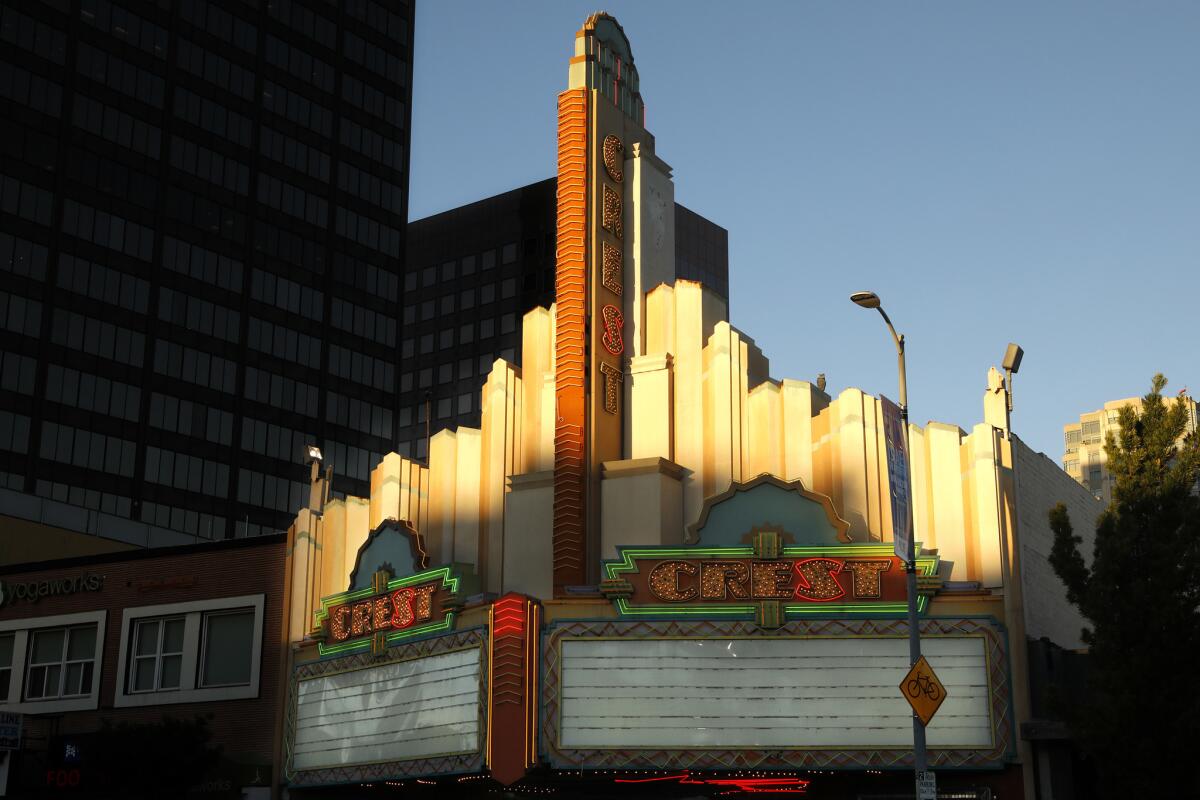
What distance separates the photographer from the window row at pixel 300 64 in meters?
120

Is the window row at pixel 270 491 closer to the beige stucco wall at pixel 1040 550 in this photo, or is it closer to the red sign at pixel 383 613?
the red sign at pixel 383 613

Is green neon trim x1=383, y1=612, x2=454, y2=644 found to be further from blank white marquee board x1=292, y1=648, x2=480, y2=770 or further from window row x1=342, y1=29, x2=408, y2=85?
window row x1=342, y1=29, x2=408, y2=85

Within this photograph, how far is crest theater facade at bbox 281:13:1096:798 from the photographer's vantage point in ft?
102

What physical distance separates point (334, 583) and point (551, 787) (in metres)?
8.78

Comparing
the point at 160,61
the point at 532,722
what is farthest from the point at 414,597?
the point at 160,61

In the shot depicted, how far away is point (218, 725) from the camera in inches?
1564

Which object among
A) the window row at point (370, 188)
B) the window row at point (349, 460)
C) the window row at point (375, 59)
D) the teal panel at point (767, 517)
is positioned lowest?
the teal panel at point (767, 517)

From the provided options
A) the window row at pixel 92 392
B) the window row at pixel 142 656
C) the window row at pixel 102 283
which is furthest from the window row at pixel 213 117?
the window row at pixel 142 656

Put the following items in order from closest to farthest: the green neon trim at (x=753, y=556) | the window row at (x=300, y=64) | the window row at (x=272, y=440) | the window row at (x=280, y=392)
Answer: the green neon trim at (x=753, y=556), the window row at (x=272, y=440), the window row at (x=280, y=392), the window row at (x=300, y=64)

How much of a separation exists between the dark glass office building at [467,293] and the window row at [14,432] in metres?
37.1

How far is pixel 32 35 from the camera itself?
106 metres

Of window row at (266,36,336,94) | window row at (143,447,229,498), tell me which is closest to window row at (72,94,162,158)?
window row at (266,36,336,94)

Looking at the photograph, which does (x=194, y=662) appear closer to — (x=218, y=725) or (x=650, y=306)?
(x=218, y=725)

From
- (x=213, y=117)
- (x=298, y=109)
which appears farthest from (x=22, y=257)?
(x=298, y=109)
